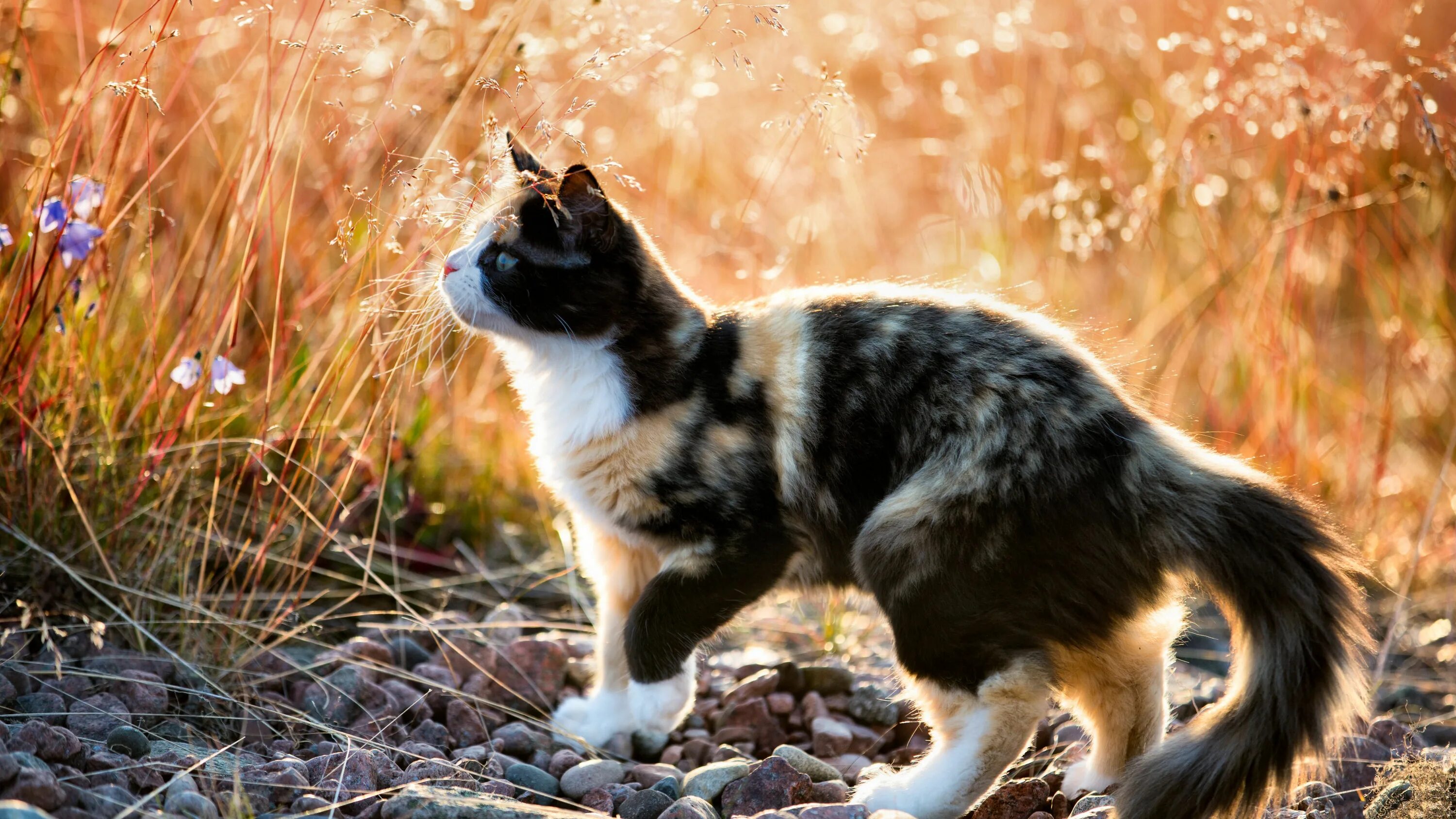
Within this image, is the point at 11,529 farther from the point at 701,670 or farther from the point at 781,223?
the point at 781,223

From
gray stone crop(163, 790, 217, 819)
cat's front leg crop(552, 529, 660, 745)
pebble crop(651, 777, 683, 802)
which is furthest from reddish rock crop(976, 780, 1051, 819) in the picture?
gray stone crop(163, 790, 217, 819)

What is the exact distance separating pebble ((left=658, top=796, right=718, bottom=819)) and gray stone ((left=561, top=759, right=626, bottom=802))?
0.29 meters

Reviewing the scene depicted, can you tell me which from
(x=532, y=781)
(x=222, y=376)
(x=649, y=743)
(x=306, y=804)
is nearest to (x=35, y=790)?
(x=306, y=804)

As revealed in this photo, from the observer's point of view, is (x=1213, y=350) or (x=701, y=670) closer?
(x=701, y=670)

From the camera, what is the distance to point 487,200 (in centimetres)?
280

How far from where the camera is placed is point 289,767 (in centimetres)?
212

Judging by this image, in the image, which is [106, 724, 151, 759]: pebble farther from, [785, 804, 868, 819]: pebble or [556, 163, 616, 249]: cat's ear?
[556, 163, 616, 249]: cat's ear

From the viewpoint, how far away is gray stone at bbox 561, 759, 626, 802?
2389mm

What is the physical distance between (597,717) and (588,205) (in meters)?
1.23

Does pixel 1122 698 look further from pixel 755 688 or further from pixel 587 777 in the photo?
pixel 587 777

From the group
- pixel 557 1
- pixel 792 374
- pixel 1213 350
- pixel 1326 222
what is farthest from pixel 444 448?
pixel 1326 222

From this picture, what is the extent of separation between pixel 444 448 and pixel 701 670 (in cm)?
126

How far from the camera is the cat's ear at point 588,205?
2.52 m

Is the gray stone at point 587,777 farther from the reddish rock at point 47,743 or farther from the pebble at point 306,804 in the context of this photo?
the reddish rock at point 47,743
